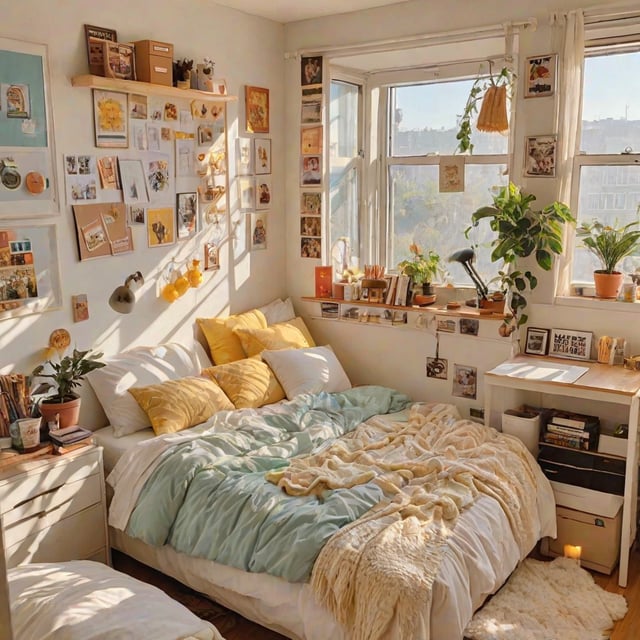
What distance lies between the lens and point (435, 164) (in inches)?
166

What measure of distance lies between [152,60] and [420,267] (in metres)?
1.79

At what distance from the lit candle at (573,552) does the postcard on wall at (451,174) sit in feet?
6.56

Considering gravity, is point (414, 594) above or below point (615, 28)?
below

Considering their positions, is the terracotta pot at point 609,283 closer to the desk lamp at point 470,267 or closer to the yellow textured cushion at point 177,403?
the desk lamp at point 470,267

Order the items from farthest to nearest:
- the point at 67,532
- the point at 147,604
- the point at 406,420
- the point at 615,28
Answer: the point at 406,420
the point at 615,28
the point at 67,532
the point at 147,604

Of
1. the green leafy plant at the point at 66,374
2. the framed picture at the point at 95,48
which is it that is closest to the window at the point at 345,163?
the framed picture at the point at 95,48

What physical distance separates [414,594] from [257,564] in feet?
1.89

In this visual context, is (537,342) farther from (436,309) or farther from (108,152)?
(108,152)

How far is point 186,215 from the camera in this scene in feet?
12.1

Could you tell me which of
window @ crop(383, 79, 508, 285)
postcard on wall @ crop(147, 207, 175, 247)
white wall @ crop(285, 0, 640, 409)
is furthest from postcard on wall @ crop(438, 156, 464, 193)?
postcard on wall @ crop(147, 207, 175, 247)

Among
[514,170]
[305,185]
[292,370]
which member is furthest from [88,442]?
[514,170]

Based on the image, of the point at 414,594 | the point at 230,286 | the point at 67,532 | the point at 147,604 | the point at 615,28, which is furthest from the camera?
the point at 230,286

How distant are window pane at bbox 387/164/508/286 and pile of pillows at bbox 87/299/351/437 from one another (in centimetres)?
85

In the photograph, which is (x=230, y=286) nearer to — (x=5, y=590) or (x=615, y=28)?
(x=615, y=28)
